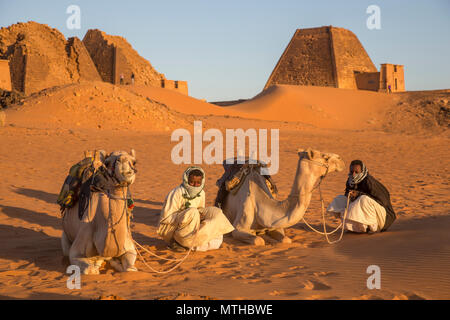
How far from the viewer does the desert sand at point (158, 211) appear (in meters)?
4.25

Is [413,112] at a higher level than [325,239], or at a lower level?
higher

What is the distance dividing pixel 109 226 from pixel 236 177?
7.39 ft

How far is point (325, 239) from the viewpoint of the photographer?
6.46m

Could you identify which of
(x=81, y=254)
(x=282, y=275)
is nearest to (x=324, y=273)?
(x=282, y=275)

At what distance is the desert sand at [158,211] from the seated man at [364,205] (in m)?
0.16

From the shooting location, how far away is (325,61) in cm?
6719

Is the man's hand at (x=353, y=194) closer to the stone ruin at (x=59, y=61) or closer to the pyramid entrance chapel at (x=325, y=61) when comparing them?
the stone ruin at (x=59, y=61)

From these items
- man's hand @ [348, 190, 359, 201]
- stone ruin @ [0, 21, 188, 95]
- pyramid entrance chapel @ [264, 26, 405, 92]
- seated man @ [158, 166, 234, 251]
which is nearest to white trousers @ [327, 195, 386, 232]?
man's hand @ [348, 190, 359, 201]

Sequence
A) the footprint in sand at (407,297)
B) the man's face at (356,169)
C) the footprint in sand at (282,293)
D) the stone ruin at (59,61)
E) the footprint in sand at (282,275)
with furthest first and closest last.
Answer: the stone ruin at (59,61), the man's face at (356,169), the footprint in sand at (282,275), the footprint in sand at (282,293), the footprint in sand at (407,297)

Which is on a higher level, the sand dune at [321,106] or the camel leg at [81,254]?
the sand dune at [321,106]

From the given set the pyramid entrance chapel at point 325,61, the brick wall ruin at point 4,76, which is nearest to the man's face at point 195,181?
the brick wall ruin at point 4,76
